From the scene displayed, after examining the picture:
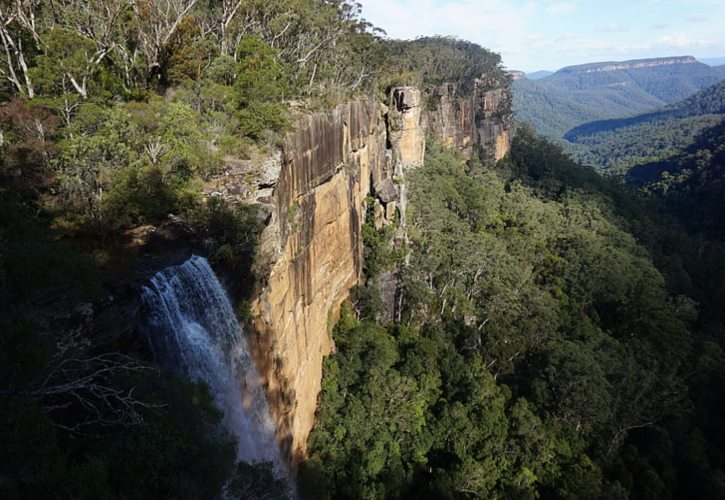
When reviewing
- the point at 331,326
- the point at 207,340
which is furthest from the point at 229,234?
the point at 331,326

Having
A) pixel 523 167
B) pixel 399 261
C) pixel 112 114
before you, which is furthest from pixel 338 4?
pixel 523 167

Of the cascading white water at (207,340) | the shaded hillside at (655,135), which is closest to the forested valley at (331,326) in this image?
the cascading white water at (207,340)

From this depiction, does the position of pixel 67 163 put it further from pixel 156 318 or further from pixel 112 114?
pixel 156 318

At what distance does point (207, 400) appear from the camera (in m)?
7.89

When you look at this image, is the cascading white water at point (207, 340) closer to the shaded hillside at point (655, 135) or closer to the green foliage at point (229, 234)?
the green foliage at point (229, 234)

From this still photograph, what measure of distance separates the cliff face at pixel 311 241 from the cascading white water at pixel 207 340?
1226mm

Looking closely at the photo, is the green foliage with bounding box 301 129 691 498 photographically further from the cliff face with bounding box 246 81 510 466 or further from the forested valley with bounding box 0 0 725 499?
the cliff face with bounding box 246 81 510 466

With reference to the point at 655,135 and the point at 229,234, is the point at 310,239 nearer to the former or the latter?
the point at 229,234

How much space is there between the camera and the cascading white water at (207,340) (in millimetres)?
8281

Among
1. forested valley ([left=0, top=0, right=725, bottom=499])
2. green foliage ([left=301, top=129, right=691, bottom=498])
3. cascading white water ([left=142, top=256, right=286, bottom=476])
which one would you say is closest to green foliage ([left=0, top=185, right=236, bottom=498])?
forested valley ([left=0, top=0, right=725, bottom=499])

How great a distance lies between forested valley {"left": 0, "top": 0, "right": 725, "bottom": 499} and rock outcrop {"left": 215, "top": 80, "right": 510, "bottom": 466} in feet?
3.55

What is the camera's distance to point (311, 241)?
58.0ft

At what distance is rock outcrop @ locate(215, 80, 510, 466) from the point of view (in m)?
13.3

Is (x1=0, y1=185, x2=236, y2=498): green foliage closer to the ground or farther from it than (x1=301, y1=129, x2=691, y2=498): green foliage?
farther from it
